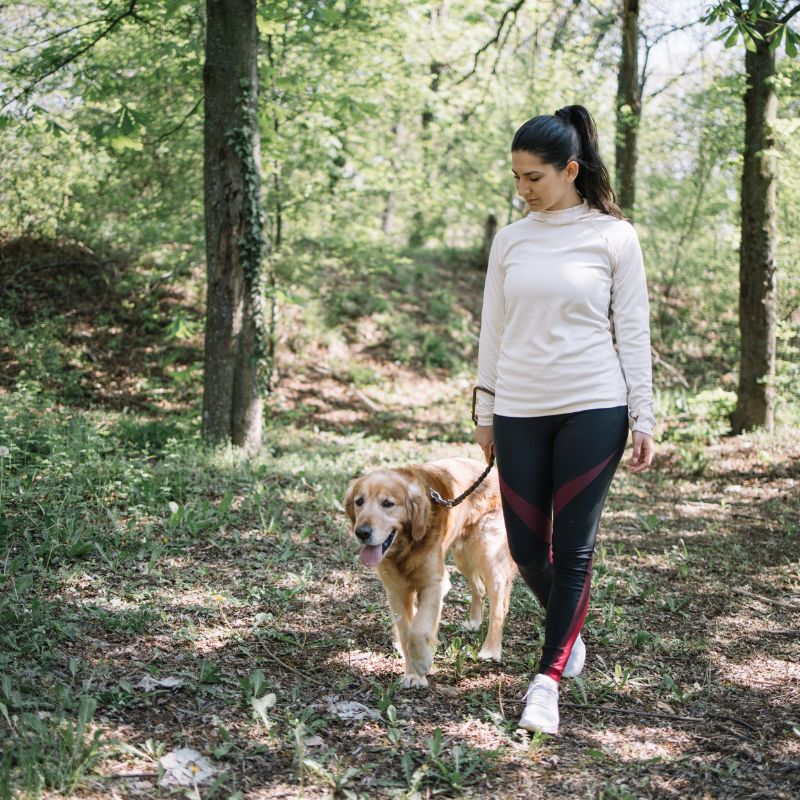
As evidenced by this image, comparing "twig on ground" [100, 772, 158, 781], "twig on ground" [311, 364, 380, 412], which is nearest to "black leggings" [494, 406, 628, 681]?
"twig on ground" [100, 772, 158, 781]

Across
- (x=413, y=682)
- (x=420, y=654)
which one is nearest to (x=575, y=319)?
(x=420, y=654)

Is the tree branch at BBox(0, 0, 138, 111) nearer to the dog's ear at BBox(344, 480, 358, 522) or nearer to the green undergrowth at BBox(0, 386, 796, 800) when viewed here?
the green undergrowth at BBox(0, 386, 796, 800)

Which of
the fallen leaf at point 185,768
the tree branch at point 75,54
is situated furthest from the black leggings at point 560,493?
the tree branch at point 75,54

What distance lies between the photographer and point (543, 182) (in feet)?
10.3

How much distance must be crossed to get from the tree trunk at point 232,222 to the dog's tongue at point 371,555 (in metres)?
4.20

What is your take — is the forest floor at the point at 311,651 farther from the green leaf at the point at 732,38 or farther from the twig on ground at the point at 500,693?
the green leaf at the point at 732,38

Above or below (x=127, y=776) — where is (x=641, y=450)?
above

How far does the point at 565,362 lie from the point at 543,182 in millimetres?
726

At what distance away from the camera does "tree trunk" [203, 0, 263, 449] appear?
709 cm

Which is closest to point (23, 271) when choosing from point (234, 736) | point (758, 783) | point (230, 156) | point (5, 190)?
point (5, 190)

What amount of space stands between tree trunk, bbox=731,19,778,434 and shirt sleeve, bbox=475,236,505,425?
6.97 meters

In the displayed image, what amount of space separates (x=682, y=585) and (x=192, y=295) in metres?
10.0

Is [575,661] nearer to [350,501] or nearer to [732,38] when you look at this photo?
[350,501]

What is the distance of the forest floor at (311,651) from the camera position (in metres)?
2.82
